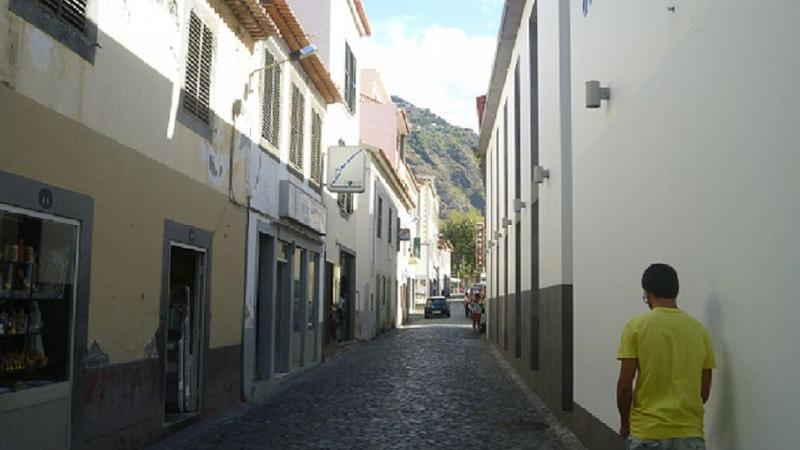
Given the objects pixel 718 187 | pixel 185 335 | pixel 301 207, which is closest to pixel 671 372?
pixel 718 187

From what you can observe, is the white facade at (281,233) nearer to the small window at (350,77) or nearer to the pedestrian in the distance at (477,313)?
the small window at (350,77)

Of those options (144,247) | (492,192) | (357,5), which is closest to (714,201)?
(144,247)

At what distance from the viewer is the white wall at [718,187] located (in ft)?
11.9

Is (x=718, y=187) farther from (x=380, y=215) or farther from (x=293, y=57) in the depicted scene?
(x=380, y=215)

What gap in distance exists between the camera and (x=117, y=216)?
805 cm

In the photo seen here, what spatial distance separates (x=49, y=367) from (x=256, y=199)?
22.2 feet

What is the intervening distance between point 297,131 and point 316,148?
198cm

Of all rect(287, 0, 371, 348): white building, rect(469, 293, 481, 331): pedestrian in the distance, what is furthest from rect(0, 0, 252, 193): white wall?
rect(469, 293, 481, 331): pedestrian in the distance

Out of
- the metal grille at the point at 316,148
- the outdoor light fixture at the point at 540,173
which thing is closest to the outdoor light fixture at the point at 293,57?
the metal grille at the point at 316,148

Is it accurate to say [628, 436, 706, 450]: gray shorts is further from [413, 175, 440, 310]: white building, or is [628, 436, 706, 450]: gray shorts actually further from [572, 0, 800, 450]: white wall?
[413, 175, 440, 310]: white building

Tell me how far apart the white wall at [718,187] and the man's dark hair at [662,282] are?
0.91 ft

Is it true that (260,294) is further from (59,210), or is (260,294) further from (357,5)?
(357,5)

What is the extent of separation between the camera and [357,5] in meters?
24.0

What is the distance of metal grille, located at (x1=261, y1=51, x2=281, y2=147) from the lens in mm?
14023
